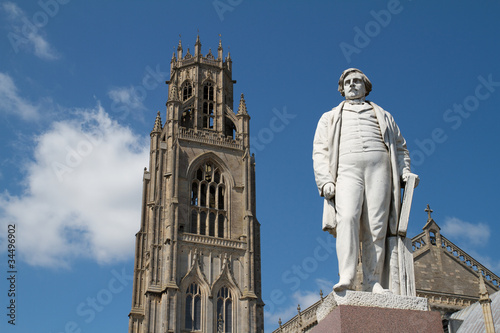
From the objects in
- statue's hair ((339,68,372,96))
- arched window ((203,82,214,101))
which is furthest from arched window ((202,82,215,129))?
statue's hair ((339,68,372,96))

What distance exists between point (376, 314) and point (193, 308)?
131 feet

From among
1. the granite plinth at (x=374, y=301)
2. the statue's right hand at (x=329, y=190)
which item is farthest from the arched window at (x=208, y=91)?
the granite plinth at (x=374, y=301)

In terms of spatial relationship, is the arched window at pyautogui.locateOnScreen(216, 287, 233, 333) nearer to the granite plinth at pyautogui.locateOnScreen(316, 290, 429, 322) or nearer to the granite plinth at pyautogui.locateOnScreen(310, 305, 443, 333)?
the granite plinth at pyautogui.locateOnScreen(316, 290, 429, 322)

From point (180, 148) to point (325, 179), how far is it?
43.4 meters

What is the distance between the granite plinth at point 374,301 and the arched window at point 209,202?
4206 cm

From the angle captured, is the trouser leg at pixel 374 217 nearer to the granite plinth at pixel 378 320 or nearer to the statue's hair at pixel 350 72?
the granite plinth at pixel 378 320

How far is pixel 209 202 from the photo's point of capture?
163 ft

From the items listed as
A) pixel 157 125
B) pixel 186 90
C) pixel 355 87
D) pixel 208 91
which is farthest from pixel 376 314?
pixel 186 90

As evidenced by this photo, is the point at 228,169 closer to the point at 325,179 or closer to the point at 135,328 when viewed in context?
the point at 135,328

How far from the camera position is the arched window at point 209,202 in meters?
48.5

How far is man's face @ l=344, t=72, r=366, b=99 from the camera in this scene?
23.9 ft

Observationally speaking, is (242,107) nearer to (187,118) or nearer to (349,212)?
(187,118)

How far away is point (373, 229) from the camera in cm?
656

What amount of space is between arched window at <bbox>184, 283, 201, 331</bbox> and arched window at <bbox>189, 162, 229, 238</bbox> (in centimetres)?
423
